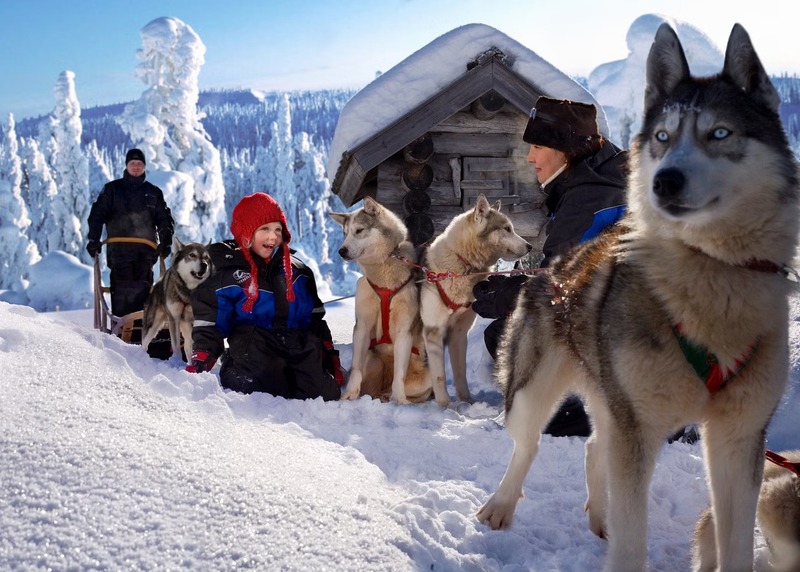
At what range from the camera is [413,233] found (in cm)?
→ 733

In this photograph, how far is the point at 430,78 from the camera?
22.1 feet

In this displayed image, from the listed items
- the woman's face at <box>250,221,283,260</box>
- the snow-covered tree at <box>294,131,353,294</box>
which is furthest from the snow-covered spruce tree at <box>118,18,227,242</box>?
the woman's face at <box>250,221,283,260</box>

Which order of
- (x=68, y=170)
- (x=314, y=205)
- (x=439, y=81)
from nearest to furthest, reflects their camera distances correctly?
(x=439, y=81) → (x=68, y=170) → (x=314, y=205)

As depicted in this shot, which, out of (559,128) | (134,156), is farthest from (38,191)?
(559,128)

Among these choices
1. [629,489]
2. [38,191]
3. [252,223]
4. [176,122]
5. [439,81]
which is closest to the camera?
[629,489]

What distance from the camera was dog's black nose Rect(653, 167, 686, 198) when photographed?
1736 millimetres

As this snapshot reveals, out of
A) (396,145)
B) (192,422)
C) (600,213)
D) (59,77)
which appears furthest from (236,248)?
(59,77)

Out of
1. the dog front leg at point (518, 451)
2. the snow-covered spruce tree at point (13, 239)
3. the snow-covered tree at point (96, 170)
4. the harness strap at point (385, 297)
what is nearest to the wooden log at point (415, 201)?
the harness strap at point (385, 297)

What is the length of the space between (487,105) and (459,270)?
8.72 ft

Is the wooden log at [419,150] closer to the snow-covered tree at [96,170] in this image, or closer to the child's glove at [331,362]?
the child's glove at [331,362]

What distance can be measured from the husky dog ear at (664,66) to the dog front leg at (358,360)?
381 cm

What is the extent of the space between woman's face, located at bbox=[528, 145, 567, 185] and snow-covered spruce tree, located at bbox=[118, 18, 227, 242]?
25.6 metres

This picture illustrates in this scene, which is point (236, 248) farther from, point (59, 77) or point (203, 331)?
point (59, 77)

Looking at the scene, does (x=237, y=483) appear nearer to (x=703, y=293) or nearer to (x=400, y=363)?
(x=703, y=293)
